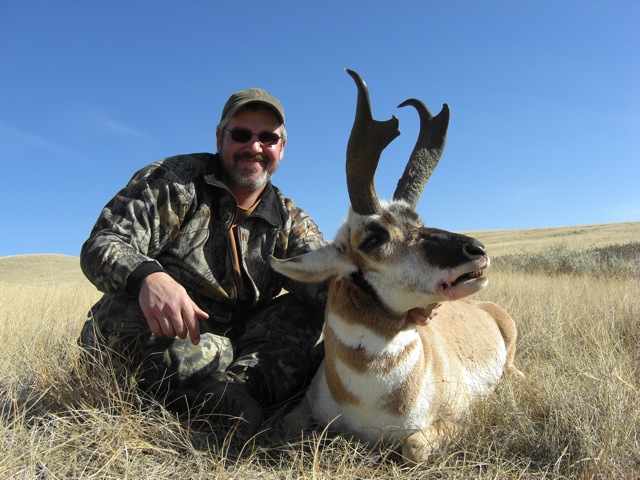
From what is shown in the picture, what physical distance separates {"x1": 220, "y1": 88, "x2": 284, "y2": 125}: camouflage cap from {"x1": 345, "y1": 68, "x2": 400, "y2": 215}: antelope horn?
1.80 metres

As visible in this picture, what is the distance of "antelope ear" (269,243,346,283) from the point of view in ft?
12.9

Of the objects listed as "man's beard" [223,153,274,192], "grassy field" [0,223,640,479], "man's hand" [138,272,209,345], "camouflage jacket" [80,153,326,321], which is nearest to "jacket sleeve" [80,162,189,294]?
"camouflage jacket" [80,153,326,321]

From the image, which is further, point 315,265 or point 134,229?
point 134,229

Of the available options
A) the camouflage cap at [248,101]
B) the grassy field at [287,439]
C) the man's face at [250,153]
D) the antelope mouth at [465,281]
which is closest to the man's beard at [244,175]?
the man's face at [250,153]

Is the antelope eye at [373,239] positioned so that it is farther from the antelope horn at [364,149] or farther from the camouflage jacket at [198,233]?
the camouflage jacket at [198,233]

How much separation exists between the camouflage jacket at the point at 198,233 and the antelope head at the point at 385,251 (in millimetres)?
1188

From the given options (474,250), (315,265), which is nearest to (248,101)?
(315,265)

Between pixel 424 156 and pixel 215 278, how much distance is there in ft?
7.45

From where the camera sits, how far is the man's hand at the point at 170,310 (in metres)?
3.36

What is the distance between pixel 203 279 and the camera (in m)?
4.83

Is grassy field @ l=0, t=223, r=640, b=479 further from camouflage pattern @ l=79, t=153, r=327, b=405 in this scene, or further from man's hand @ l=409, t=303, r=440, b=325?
man's hand @ l=409, t=303, r=440, b=325

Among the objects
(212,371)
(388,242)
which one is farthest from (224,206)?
(388,242)

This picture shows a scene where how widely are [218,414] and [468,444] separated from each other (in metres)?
1.77

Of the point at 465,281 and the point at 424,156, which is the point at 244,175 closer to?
the point at 424,156
